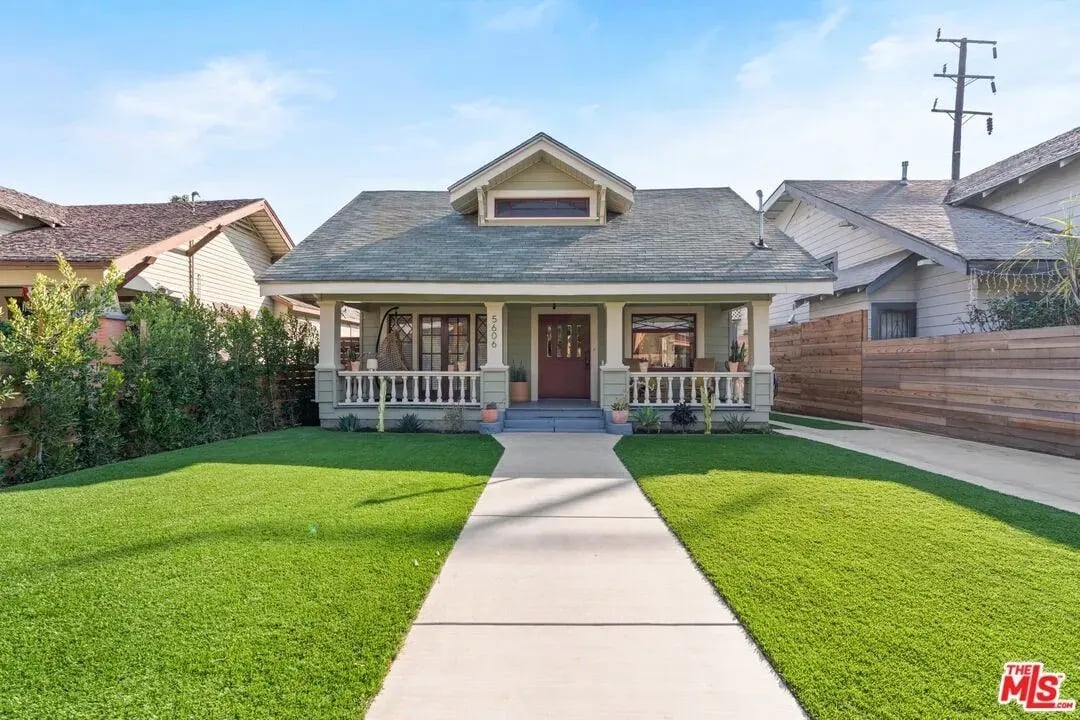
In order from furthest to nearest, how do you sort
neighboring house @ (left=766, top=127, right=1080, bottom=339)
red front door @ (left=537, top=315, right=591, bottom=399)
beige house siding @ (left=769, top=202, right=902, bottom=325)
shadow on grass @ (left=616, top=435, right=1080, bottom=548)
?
beige house siding @ (left=769, top=202, right=902, bottom=325)
red front door @ (left=537, top=315, right=591, bottom=399)
neighboring house @ (left=766, top=127, right=1080, bottom=339)
shadow on grass @ (left=616, top=435, right=1080, bottom=548)

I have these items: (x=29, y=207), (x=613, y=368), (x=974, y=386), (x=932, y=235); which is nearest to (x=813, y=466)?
(x=613, y=368)

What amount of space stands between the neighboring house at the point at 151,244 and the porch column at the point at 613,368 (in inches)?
331

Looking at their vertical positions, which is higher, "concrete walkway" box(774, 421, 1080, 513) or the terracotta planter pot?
the terracotta planter pot

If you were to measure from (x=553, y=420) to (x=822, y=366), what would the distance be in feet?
24.0

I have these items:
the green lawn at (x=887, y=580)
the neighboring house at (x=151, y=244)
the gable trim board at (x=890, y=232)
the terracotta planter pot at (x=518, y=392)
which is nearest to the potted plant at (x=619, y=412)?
the terracotta planter pot at (x=518, y=392)

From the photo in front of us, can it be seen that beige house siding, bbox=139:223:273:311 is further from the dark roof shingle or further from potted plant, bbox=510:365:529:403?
potted plant, bbox=510:365:529:403

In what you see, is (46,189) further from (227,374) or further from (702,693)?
(702,693)

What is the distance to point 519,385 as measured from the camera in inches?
453

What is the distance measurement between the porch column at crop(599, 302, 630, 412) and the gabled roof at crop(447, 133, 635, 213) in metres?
3.41

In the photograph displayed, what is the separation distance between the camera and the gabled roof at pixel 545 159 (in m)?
11.1

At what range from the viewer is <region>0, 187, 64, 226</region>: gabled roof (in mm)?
11586

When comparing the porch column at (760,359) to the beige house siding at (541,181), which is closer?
the porch column at (760,359)

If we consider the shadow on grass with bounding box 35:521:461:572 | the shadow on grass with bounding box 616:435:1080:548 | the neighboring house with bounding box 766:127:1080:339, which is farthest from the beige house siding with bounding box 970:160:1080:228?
the shadow on grass with bounding box 35:521:461:572

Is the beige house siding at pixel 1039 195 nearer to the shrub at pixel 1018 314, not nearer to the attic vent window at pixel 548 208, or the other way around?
the shrub at pixel 1018 314
